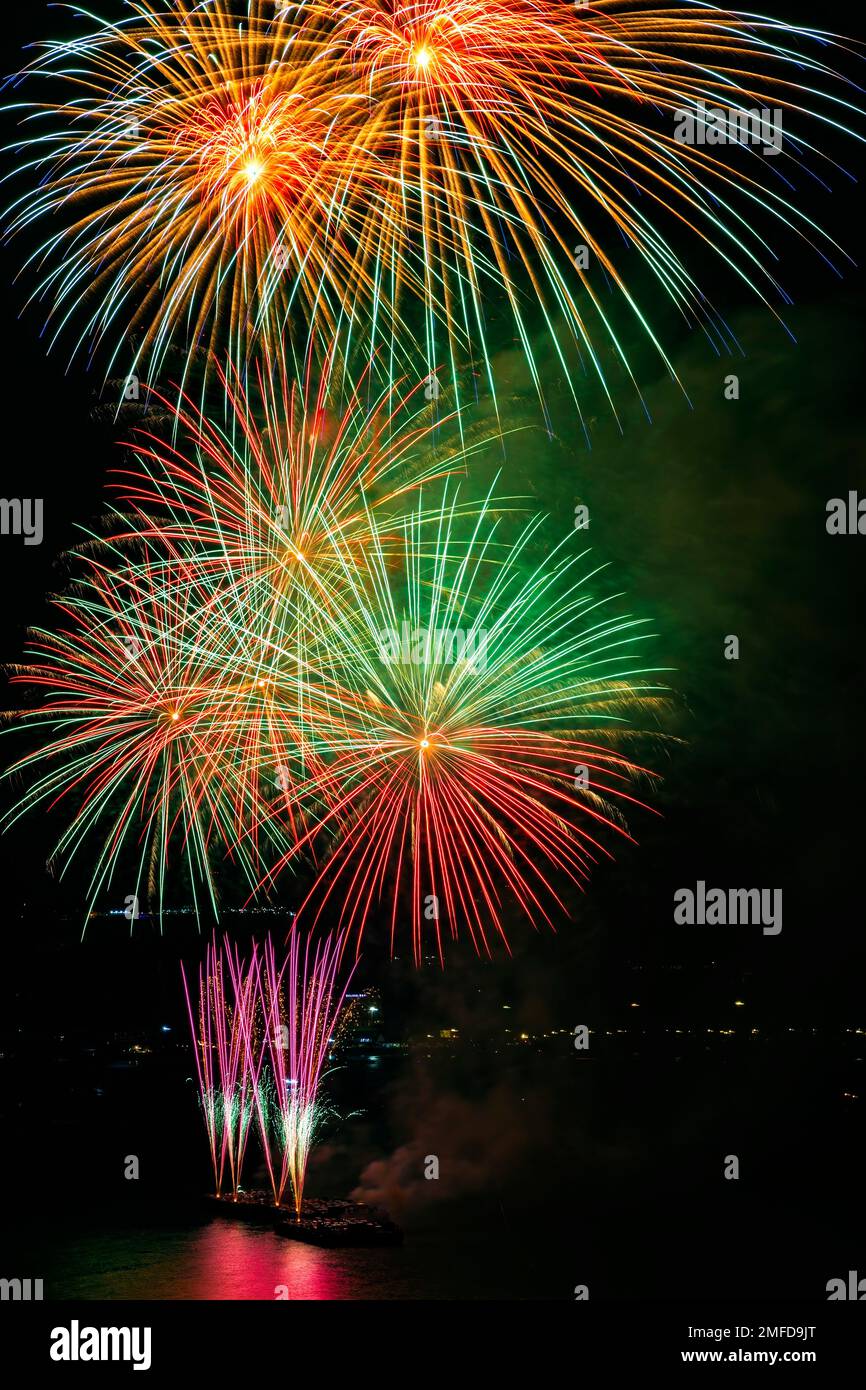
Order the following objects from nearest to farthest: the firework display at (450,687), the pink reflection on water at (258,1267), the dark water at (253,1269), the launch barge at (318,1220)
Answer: the pink reflection on water at (258,1267)
the dark water at (253,1269)
the firework display at (450,687)
the launch barge at (318,1220)

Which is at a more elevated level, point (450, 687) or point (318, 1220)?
point (450, 687)

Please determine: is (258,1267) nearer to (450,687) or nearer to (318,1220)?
(318,1220)

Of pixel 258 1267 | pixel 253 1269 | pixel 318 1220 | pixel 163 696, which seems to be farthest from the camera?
pixel 318 1220

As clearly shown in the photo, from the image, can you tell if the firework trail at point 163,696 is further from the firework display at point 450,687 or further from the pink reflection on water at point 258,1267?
the pink reflection on water at point 258,1267

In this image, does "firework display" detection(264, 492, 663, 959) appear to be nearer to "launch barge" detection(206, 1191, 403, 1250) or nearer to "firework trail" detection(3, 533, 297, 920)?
"firework trail" detection(3, 533, 297, 920)

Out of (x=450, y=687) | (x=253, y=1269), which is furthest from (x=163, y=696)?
(x=253, y=1269)

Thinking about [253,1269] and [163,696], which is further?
[163,696]

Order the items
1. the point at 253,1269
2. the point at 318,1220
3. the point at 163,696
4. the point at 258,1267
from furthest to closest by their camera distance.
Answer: the point at 318,1220, the point at 163,696, the point at 258,1267, the point at 253,1269

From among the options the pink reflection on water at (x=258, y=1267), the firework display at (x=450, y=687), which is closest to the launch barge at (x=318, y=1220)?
the pink reflection on water at (x=258, y=1267)

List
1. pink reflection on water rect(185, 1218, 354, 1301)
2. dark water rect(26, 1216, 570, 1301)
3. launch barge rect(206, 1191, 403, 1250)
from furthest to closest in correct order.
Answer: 1. launch barge rect(206, 1191, 403, 1250)
2. dark water rect(26, 1216, 570, 1301)
3. pink reflection on water rect(185, 1218, 354, 1301)

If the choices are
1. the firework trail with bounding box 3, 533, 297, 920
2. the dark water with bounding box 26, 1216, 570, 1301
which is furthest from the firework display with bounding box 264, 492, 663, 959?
the dark water with bounding box 26, 1216, 570, 1301

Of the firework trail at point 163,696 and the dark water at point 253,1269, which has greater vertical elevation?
the firework trail at point 163,696
